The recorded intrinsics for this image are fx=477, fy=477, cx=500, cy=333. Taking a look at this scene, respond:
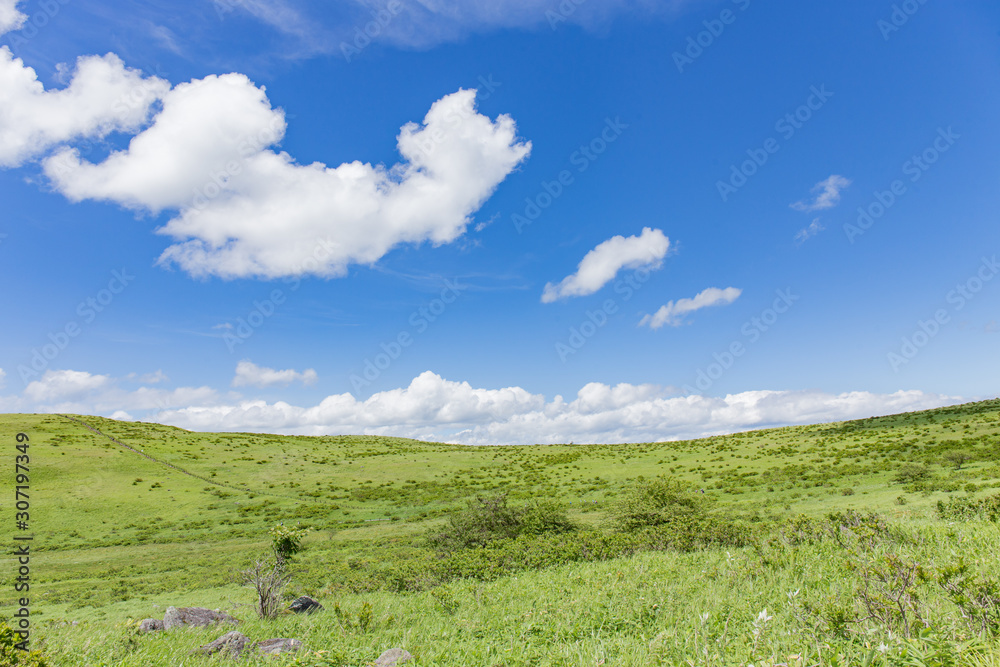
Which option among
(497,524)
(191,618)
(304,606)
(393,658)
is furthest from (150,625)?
(497,524)

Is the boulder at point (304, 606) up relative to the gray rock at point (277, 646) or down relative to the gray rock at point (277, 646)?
down

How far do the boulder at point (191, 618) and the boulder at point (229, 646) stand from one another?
12.6 feet

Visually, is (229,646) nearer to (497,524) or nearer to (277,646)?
(277,646)

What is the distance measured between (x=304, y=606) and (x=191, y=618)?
10.7ft

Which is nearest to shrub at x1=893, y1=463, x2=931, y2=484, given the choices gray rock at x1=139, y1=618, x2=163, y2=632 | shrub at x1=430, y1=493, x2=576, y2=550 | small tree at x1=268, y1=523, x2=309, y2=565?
shrub at x1=430, y1=493, x2=576, y2=550

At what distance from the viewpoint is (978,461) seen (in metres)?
38.5

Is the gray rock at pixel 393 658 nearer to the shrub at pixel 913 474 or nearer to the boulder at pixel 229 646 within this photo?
the boulder at pixel 229 646

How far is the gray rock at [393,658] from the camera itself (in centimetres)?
774

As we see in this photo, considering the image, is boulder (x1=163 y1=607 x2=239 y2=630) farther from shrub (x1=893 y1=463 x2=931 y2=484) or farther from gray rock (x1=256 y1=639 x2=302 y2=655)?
shrub (x1=893 y1=463 x2=931 y2=484)

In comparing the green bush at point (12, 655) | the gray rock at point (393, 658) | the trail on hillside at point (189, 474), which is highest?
the green bush at point (12, 655)

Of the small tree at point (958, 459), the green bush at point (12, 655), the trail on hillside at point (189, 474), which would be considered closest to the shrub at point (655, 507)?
the green bush at point (12, 655)

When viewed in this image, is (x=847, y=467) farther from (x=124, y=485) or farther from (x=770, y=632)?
(x=124, y=485)

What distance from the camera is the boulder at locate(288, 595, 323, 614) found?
1518cm

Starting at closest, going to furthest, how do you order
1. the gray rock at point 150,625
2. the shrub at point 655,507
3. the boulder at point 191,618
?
the gray rock at point 150,625
the boulder at point 191,618
the shrub at point 655,507
